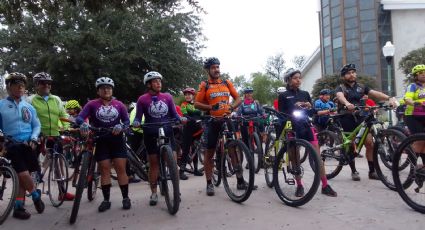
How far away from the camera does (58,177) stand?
6426 millimetres

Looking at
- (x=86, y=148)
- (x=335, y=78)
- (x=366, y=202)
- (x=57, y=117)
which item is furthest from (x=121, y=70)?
(x=335, y=78)

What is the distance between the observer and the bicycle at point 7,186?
519cm

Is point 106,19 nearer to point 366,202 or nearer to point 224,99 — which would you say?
point 224,99

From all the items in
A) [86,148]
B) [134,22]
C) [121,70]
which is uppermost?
[134,22]

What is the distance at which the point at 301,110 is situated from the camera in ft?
20.3

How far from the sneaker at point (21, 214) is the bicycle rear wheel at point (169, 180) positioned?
1760 millimetres

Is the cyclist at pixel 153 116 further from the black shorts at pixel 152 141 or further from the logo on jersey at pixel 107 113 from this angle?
the logo on jersey at pixel 107 113

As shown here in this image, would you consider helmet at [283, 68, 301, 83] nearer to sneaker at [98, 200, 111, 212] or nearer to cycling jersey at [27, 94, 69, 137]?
sneaker at [98, 200, 111, 212]

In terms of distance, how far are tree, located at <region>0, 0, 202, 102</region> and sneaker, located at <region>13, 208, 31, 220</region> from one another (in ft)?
38.7

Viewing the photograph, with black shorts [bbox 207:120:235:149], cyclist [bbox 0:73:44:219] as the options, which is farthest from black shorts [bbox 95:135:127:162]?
black shorts [bbox 207:120:235:149]

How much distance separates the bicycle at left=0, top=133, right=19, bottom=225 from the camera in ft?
17.0

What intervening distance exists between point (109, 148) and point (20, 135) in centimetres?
119

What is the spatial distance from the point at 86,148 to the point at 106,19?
→ 1322 cm

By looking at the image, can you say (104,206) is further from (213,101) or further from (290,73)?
(290,73)
